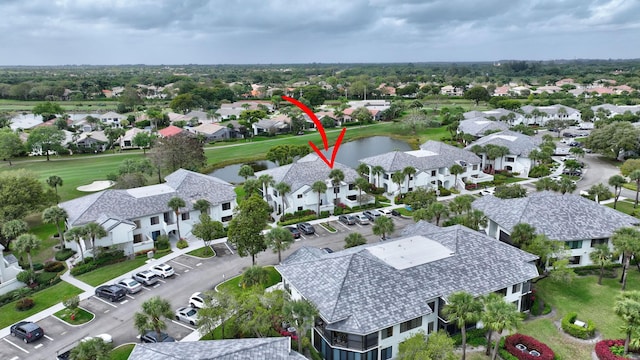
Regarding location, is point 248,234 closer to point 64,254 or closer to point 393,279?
point 393,279

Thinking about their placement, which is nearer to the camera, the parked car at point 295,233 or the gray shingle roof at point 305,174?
the parked car at point 295,233

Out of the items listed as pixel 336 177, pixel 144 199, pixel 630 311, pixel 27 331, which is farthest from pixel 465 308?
pixel 144 199

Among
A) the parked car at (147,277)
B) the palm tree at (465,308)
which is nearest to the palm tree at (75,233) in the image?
the parked car at (147,277)

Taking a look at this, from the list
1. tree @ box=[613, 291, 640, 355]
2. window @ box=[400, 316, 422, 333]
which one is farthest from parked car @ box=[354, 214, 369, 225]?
tree @ box=[613, 291, 640, 355]

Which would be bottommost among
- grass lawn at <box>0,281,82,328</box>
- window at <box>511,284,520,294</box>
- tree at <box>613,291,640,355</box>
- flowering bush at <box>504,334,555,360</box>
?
grass lawn at <box>0,281,82,328</box>

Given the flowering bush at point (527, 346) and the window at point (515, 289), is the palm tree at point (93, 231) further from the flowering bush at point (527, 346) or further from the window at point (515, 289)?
the window at point (515, 289)

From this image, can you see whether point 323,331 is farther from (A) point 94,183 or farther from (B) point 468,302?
(A) point 94,183

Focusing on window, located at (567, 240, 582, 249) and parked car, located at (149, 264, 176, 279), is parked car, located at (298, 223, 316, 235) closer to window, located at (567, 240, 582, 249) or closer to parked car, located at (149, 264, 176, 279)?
parked car, located at (149, 264, 176, 279)
